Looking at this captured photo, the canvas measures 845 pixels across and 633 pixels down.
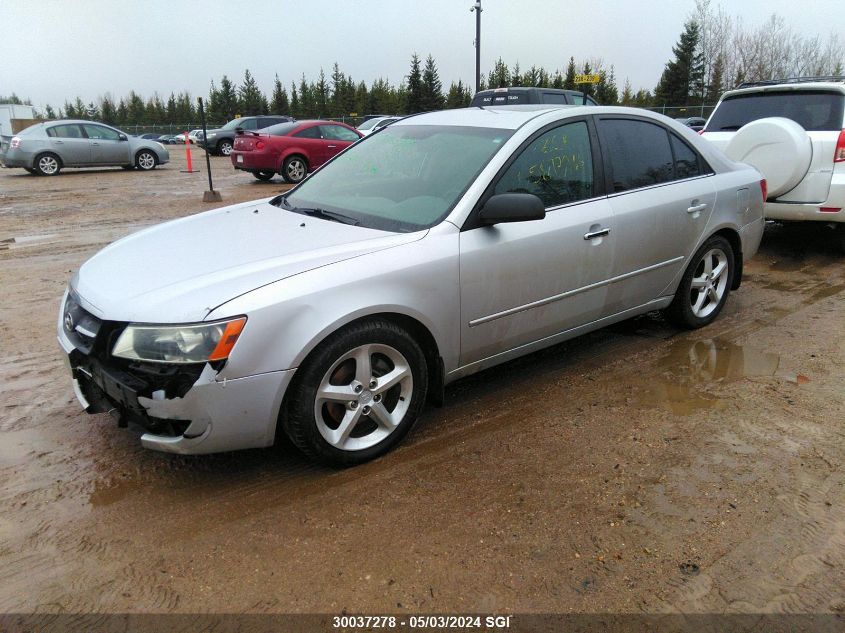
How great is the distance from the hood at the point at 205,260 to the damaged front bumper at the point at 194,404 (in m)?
0.24

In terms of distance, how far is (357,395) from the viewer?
3010mm

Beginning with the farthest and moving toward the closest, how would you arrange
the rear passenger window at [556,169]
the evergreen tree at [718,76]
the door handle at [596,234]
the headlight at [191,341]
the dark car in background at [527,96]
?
the evergreen tree at [718,76]
the dark car in background at [527,96]
the door handle at [596,234]
the rear passenger window at [556,169]
the headlight at [191,341]

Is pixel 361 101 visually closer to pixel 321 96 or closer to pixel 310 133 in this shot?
pixel 321 96

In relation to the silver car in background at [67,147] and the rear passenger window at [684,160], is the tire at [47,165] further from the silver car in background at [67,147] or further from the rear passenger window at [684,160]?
the rear passenger window at [684,160]

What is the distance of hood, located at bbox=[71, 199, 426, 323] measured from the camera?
8.93ft

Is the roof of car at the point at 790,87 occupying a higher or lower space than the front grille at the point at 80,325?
higher

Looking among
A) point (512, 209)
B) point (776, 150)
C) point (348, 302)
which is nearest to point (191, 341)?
point (348, 302)

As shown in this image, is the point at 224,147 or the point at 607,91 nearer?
the point at 224,147

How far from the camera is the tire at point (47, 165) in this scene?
17.1 metres

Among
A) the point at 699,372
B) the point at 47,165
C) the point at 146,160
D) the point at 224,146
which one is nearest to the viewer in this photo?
the point at 699,372

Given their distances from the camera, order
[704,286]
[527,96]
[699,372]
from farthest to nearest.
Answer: [527,96]
[704,286]
[699,372]

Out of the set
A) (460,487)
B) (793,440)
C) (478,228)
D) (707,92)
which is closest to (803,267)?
(793,440)

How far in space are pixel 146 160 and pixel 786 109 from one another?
1728cm

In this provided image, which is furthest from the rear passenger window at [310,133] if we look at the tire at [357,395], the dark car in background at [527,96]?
the tire at [357,395]
